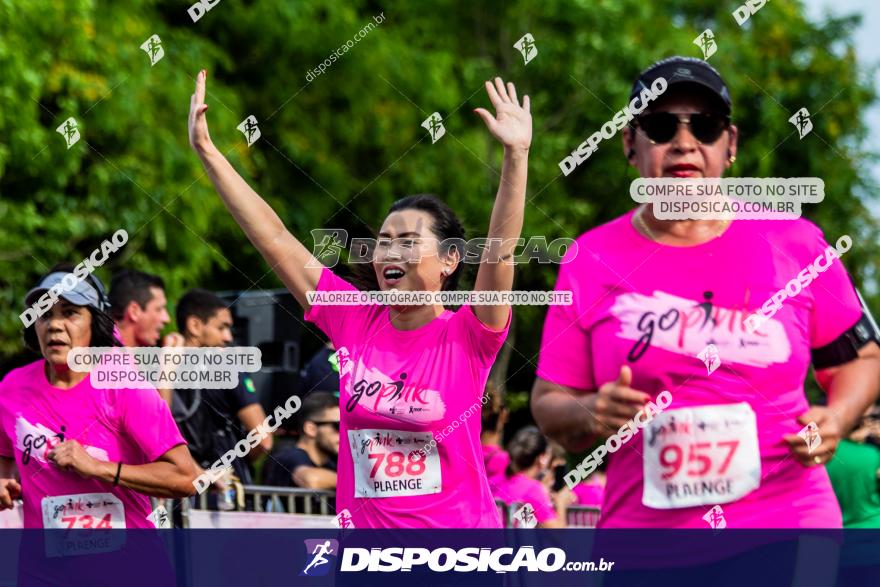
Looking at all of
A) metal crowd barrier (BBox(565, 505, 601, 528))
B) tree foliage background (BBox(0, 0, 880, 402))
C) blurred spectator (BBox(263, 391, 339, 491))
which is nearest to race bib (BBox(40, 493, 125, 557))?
blurred spectator (BBox(263, 391, 339, 491))

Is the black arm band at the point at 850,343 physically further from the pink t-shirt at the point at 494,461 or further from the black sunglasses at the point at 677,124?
the pink t-shirt at the point at 494,461

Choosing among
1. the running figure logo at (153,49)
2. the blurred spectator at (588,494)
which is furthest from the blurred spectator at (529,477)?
the running figure logo at (153,49)

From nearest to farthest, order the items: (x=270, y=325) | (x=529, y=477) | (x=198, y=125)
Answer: (x=198, y=125)
(x=529, y=477)
(x=270, y=325)

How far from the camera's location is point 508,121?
14.5 feet

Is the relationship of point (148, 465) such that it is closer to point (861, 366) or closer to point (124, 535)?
point (124, 535)

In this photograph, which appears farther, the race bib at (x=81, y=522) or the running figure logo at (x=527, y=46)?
the running figure logo at (x=527, y=46)

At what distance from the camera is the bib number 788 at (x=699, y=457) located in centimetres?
412

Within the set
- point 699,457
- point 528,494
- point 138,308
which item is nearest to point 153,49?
point 138,308

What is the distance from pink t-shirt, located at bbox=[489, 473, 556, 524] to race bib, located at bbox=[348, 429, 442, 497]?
4.19m

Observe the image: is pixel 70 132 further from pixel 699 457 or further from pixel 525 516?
pixel 699 457

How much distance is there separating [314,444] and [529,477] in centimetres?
156

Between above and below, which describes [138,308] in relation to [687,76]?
below

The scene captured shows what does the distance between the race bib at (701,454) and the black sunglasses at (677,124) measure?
0.80 metres

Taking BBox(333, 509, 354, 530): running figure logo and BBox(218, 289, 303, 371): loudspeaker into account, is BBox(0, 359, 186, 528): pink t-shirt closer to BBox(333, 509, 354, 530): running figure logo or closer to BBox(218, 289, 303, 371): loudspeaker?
BBox(333, 509, 354, 530): running figure logo
